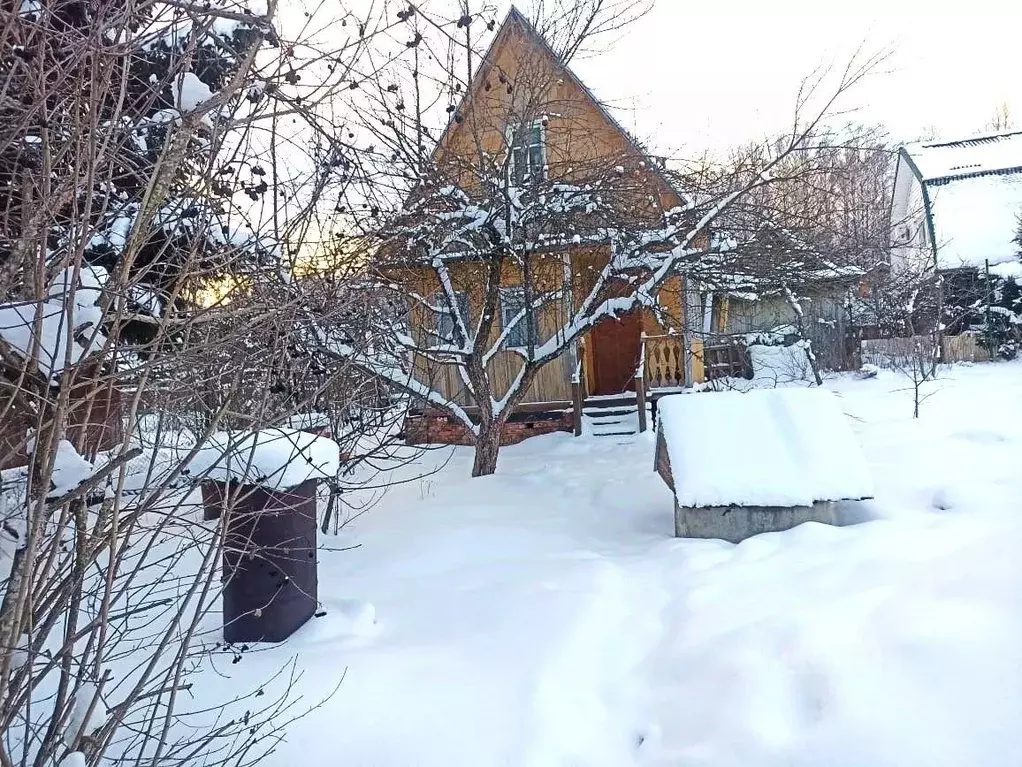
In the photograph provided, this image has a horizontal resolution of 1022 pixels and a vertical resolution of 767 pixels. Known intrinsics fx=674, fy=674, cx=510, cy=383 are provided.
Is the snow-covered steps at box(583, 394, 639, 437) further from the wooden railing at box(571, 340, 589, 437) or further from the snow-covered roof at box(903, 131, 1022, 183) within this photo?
the snow-covered roof at box(903, 131, 1022, 183)

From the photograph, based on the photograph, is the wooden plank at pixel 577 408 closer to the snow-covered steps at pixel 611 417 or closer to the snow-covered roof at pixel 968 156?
the snow-covered steps at pixel 611 417

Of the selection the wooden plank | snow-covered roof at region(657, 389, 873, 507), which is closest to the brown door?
the wooden plank

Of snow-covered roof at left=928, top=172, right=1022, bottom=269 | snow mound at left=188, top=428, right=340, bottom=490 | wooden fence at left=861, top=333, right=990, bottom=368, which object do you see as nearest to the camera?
snow mound at left=188, top=428, right=340, bottom=490

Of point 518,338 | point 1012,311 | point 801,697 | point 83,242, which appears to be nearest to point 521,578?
point 801,697

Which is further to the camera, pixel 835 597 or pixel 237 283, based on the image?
pixel 835 597

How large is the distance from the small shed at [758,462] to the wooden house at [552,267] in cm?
302

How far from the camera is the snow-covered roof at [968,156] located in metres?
21.0

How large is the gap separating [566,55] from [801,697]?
23.5ft

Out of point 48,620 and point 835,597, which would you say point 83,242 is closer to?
point 48,620

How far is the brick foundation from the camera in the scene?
11.7m

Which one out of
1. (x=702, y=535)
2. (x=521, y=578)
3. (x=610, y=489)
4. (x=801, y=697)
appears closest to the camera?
(x=801, y=697)

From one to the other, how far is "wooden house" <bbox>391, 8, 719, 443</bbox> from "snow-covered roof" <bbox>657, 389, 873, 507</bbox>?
9.77ft

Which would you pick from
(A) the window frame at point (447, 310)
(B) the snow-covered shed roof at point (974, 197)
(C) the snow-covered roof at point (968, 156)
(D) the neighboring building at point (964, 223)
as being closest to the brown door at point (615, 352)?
(A) the window frame at point (447, 310)

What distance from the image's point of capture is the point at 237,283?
2.82 m
